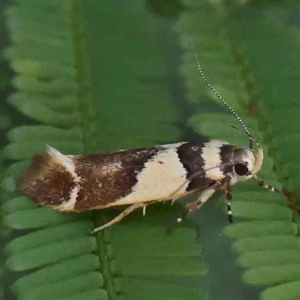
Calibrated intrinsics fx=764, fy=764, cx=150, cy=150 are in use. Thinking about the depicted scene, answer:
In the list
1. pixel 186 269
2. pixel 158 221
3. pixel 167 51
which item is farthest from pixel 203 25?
pixel 186 269

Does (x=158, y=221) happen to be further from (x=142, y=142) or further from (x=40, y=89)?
(x=40, y=89)

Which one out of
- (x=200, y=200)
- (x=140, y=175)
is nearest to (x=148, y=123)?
(x=140, y=175)

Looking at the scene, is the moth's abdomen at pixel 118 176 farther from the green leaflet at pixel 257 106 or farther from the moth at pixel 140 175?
the green leaflet at pixel 257 106

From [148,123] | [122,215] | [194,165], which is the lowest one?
[122,215]

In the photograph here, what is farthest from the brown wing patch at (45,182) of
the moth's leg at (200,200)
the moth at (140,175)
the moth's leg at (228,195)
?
the moth's leg at (228,195)

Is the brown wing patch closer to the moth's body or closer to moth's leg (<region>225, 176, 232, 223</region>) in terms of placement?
the moth's body

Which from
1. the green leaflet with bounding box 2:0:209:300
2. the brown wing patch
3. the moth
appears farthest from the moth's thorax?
the brown wing patch

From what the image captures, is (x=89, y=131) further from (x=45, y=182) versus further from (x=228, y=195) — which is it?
(x=228, y=195)
